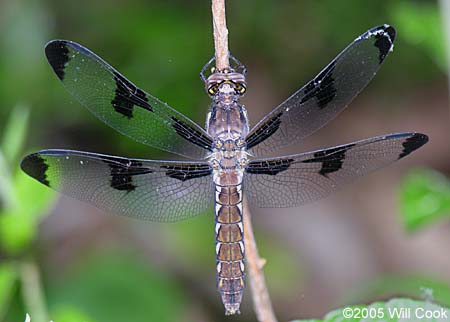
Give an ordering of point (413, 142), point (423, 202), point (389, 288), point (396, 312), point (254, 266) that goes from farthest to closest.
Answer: point (389, 288) < point (423, 202) < point (413, 142) < point (254, 266) < point (396, 312)

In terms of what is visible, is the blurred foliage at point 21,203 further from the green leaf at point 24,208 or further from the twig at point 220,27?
the twig at point 220,27

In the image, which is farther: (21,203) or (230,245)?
(21,203)

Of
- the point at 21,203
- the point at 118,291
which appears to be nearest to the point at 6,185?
the point at 21,203

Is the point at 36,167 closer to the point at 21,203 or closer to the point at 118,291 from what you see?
the point at 21,203

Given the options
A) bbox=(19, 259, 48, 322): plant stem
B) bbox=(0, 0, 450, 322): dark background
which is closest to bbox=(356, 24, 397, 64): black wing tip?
bbox=(19, 259, 48, 322): plant stem

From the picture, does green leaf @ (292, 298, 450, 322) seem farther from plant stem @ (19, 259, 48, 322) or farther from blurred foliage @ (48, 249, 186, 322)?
blurred foliage @ (48, 249, 186, 322)
